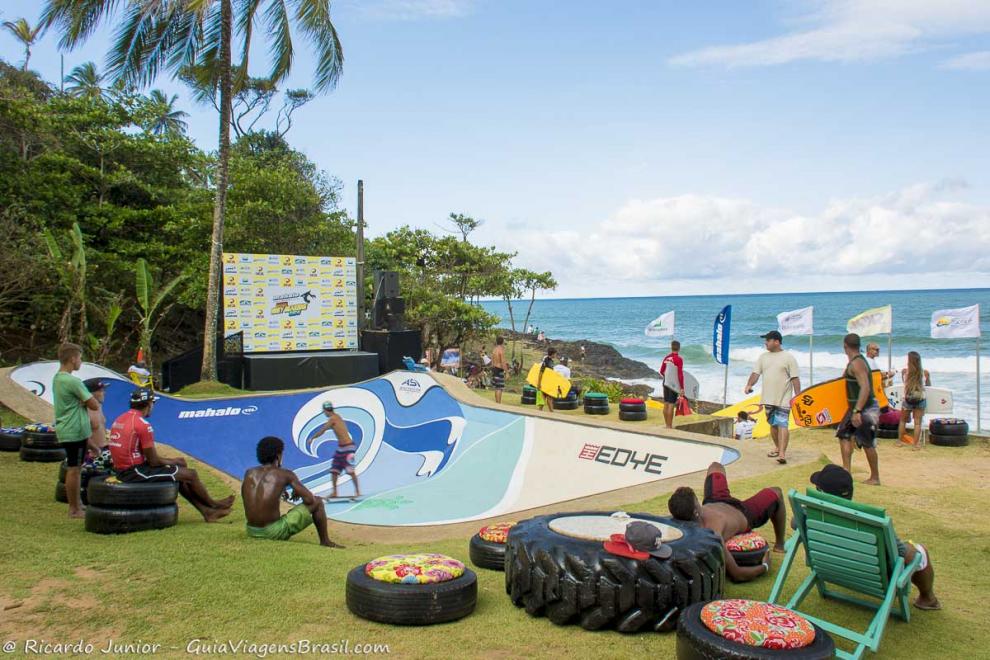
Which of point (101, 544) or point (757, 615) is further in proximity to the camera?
point (101, 544)

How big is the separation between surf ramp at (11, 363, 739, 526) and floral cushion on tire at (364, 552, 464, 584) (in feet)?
14.0

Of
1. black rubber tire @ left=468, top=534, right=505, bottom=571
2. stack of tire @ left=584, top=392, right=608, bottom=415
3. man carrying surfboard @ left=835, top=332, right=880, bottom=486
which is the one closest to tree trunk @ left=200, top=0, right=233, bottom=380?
stack of tire @ left=584, top=392, right=608, bottom=415

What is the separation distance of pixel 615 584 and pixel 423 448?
9.43 m

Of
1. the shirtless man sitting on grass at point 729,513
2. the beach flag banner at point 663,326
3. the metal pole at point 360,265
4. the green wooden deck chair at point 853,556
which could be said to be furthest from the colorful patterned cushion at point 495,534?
the metal pole at point 360,265

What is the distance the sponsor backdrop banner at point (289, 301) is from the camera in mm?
19172

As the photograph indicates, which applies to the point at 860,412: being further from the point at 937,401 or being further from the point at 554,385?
the point at 554,385

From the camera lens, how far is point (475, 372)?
26.6 m

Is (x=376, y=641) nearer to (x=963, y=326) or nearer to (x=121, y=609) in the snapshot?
(x=121, y=609)

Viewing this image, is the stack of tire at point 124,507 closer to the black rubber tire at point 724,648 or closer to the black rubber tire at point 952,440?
→ the black rubber tire at point 724,648

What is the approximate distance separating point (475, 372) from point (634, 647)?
2286 cm

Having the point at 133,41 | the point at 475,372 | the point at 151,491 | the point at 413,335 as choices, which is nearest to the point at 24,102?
the point at 133,41

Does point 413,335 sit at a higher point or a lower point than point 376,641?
higher

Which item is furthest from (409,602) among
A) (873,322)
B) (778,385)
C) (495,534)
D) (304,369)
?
(304,369)

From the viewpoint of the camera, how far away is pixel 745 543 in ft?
16.1
